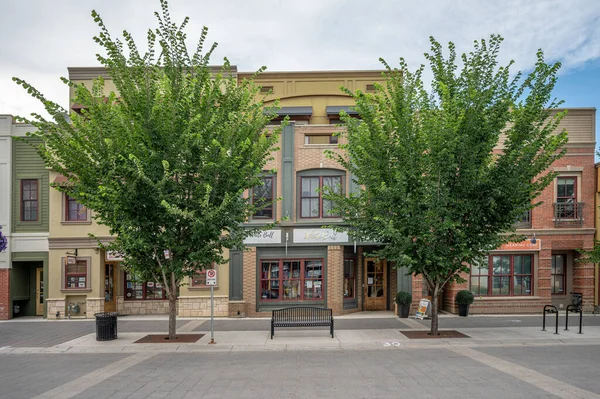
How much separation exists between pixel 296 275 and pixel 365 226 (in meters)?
6.68

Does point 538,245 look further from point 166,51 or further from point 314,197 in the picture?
point 166,51

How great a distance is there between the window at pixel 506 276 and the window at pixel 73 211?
720 inches

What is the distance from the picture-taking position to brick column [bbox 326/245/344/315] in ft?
69.2

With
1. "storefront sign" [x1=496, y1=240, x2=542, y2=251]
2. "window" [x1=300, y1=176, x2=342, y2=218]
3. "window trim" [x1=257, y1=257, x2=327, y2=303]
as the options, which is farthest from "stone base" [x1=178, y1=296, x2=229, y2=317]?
"storefront sign" [x1=496, y1=240, x2=542, y2=251]

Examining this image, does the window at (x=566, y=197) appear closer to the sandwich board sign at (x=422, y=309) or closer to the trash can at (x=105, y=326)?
the sandwich board sign at (x=422, y=309)

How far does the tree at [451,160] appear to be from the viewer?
14398mm

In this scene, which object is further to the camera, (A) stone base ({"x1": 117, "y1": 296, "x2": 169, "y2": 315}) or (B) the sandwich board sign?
(A) stone base ({"x1": 117, "y1": 296, "x2": 169, "y2": 315})

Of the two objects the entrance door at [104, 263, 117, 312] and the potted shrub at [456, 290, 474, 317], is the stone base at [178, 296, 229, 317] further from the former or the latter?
the potted shrub at [456, 290, 474, 317]

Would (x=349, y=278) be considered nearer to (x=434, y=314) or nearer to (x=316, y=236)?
(x=316, y=236)

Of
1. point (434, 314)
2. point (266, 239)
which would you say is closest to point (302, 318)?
point (434, 314)

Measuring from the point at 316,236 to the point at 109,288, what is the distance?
33.4 feet

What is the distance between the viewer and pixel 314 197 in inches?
843

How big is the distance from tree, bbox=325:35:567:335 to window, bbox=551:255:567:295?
9.15 meters

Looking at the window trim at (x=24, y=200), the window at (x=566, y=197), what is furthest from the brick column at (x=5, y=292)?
the window at (x=566, y=197)
